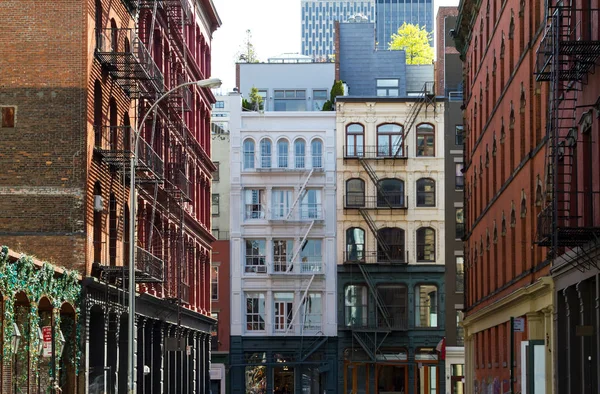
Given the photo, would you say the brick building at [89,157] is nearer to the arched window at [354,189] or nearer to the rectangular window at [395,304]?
the rectangular window at [395,304]

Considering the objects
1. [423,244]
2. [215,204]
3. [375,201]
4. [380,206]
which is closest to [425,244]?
[423,244]

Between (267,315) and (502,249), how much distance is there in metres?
36.4

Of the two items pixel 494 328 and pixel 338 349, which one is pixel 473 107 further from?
pixel 338 349

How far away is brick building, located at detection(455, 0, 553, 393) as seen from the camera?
123 feet

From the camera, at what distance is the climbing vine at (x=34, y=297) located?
29.2 metres

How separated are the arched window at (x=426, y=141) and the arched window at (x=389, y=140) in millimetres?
1168

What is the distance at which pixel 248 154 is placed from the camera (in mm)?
83438

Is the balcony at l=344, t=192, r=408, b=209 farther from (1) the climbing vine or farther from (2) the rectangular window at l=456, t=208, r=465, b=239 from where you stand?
(1) the climbing vine

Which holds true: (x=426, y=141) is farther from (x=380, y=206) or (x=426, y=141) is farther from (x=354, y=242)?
(x=354, y=242)

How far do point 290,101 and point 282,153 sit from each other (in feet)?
21.5

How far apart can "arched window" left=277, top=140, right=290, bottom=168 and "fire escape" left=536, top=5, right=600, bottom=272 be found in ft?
170

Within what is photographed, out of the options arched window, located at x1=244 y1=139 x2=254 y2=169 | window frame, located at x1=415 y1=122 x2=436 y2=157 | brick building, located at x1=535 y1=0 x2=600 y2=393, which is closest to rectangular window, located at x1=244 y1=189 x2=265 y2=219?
arched window, located at x1=244 y1=139 x2=254 y2=169

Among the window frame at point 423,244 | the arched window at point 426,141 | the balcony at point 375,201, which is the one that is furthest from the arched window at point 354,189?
the window frame at point 423,244

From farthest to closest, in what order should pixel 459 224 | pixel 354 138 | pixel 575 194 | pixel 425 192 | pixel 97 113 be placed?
pixel 354 138
pixel 425 192
pixel 459 224
pixel 97 113
pixel 575 194
